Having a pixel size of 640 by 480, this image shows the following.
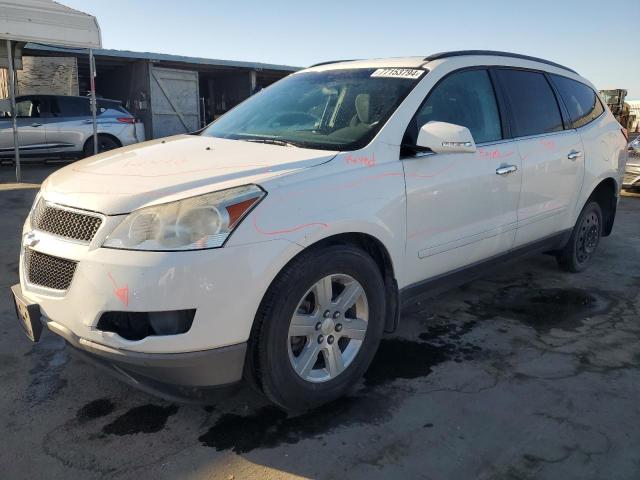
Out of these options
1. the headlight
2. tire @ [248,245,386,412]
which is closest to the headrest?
tire @ [248,245,386,412]

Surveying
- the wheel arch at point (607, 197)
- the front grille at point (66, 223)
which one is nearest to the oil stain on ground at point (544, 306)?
the wheel arch at point (607, 197)

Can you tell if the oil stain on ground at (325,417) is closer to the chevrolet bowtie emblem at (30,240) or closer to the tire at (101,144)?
the chevrolet bowtie emblem at (30,240)

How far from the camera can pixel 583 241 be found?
5078 mm

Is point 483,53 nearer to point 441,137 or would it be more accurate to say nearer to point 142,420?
point 441,137

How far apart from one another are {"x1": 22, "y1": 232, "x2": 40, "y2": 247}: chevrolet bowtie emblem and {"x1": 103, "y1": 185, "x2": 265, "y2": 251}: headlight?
56 centimetres

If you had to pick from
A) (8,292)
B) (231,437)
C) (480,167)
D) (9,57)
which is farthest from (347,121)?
(9,57)

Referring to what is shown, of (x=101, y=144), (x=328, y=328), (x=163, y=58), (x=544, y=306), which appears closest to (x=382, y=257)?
(x=328, y=328)

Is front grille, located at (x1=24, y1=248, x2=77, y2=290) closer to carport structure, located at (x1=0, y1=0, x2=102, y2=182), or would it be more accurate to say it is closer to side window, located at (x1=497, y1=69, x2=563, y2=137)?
side window, located at (x1=497, y1=69, x2=563, y2=137)

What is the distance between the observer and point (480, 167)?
343cm

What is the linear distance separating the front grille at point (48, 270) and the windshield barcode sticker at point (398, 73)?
211 centimetres

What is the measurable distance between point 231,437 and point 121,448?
1.61ft

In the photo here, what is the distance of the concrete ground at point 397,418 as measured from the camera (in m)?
2.34

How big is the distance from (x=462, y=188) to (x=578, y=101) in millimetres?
2203

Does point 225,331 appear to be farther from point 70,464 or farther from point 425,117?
point 425,117
